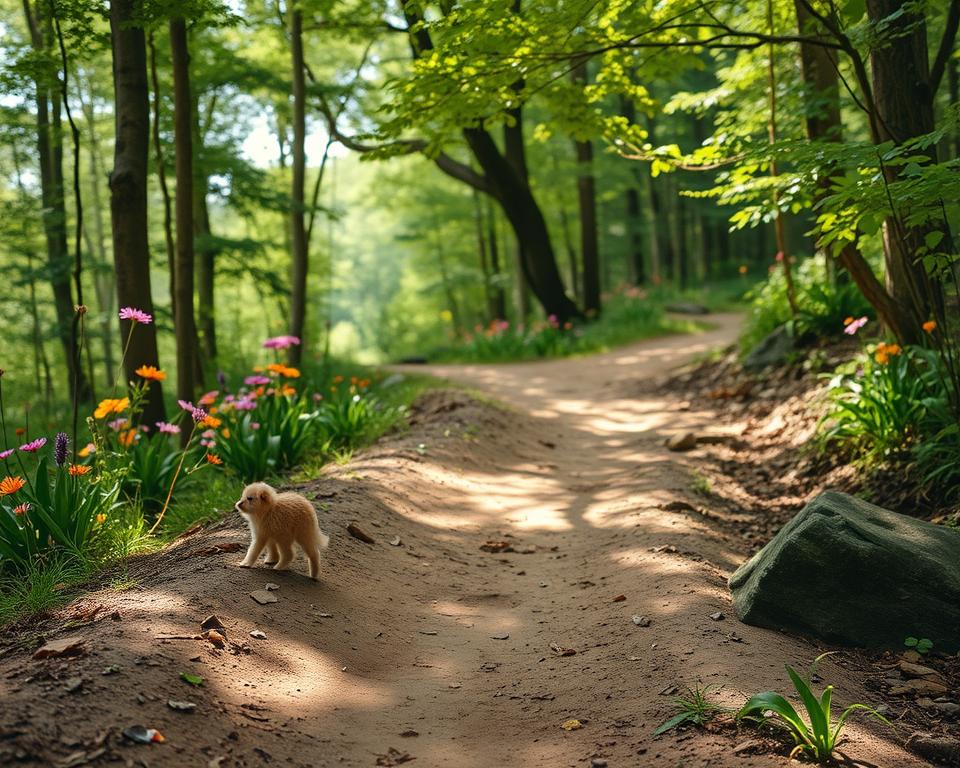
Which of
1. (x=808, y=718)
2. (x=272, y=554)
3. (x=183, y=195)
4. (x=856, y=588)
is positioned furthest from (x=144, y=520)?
(x=856, y=588)

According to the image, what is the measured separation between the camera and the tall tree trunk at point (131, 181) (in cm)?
664

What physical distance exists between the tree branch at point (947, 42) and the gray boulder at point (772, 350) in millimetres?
4459

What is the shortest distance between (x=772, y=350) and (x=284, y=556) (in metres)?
8.22

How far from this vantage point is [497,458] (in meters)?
8.52

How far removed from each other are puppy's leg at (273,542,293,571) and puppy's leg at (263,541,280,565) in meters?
0.03

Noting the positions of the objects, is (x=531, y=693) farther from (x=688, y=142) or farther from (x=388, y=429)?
(x=688, y=142)

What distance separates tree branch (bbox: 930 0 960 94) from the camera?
17.1 ft

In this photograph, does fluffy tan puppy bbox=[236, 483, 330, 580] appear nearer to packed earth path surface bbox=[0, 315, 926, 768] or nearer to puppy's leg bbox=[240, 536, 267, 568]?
puppy's leg bbox=[240, 536, 267, 568]

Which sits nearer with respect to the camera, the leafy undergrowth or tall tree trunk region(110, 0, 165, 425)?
the leafy undergrowth

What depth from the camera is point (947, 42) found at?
559 centimetres

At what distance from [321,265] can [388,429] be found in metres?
19.9

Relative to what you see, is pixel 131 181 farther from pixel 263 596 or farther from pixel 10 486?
pixel 263 596

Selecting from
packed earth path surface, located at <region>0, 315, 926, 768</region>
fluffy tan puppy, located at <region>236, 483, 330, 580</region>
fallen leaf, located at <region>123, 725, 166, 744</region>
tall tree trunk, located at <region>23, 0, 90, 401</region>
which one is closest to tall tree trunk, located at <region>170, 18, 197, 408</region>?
packed earth path surface, located at <region>0, 315, 926, 768</region>

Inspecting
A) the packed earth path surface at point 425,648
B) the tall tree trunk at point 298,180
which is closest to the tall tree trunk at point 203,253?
the tall tree trunk at point 298,180
